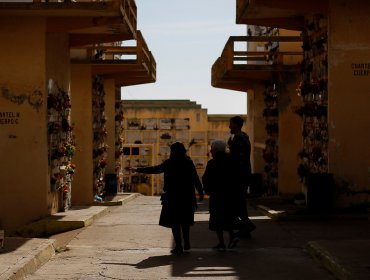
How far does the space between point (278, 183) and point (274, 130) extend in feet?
5.72

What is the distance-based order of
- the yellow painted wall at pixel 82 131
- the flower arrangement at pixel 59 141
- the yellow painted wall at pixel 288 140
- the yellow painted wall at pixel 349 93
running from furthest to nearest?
the yellow painted wall at pixel 288 140 → the yellow painted wall at pixel 82 131 → the flower arrangement at pixel 59 141 → the yellow painted wall at pixel 349 93

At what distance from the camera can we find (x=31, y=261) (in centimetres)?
914

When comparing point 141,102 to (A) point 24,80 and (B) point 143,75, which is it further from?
(A) point 24,80

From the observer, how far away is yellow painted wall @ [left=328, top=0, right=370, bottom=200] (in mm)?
14773

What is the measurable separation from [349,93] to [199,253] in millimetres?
5399

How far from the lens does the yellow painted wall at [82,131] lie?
833 inches

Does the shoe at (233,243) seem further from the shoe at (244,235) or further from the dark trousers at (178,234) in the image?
the shoe at (244,235)

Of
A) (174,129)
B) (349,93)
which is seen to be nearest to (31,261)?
(349,93)

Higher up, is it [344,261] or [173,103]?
[173,103]

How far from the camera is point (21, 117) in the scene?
48.3 feet

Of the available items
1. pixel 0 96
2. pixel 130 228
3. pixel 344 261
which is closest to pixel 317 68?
pixel 130 228

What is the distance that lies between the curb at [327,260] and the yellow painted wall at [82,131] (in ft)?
37.3

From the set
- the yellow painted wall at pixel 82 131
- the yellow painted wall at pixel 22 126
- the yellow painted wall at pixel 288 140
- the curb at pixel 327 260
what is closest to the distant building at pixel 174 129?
the yellow painted wall at pixel 288 140

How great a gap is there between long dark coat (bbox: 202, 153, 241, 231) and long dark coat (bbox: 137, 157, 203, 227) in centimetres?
20
